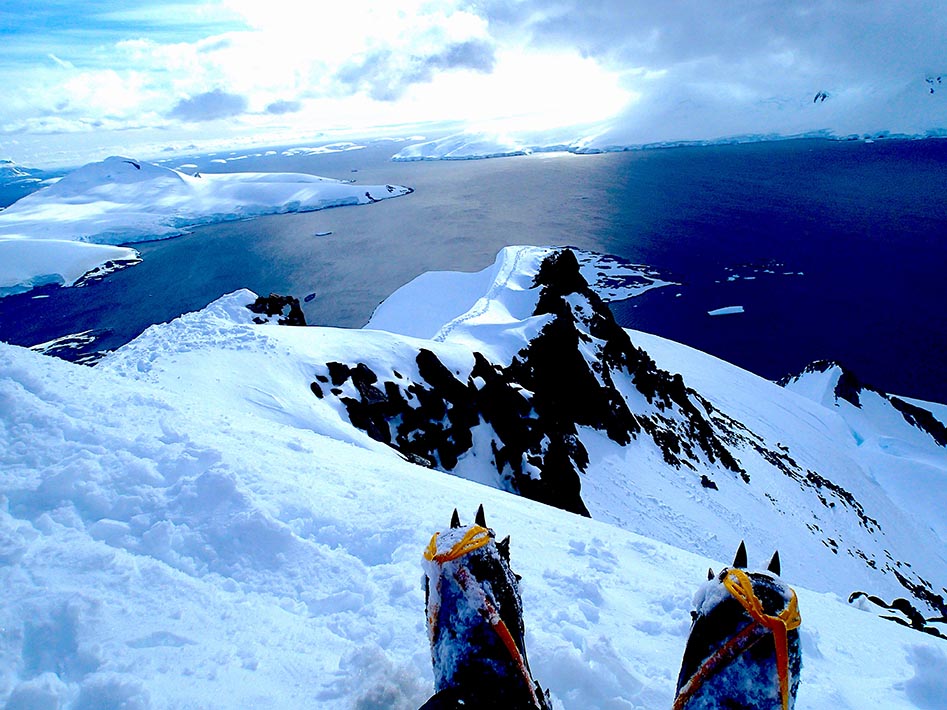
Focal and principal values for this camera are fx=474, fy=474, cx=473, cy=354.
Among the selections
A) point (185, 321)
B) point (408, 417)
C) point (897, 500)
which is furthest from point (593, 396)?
point (897, 500)

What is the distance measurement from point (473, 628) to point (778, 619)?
182cm

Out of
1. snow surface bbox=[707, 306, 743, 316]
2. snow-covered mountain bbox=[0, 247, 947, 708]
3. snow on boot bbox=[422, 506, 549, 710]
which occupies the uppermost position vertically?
snow on boot bbox=[422, 506, 549, 710]

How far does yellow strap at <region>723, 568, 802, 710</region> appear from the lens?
275 cm

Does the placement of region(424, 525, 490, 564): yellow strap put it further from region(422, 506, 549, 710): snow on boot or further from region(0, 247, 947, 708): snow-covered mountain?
region(0, 247, 947, 708): snow-covered mountain

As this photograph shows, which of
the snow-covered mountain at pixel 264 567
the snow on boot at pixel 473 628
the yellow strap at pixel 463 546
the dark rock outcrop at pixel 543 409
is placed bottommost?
the dark rock outcrop at pixel 543 409

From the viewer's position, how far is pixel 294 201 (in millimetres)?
116375

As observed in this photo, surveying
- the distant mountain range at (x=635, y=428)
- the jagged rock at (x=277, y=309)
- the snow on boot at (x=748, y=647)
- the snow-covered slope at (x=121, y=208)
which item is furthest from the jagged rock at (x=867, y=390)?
the snow-covered slope at (x=121, y=208)

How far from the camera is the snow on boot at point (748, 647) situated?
2.80 metres

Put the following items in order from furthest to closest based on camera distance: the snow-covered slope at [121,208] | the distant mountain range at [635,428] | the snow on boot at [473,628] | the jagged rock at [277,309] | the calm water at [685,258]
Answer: the snow-covered slope at [121,208] < the calm water at [685,258] < the jagged rock at [277,309] < the distant mountain range at [635,428] < the snow on boot at [473,628]

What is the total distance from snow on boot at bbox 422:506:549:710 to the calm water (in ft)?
154

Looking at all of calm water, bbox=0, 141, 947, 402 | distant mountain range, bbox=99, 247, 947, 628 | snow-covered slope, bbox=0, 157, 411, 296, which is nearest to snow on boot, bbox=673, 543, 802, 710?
distant mountain range, bbox=99, 247, 947, 628

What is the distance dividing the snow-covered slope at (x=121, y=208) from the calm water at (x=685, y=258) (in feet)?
26.6

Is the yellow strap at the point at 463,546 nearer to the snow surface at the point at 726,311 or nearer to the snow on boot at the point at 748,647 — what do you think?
the snow on boot at the point at 748,647

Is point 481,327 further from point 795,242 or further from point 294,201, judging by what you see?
point 294,201
